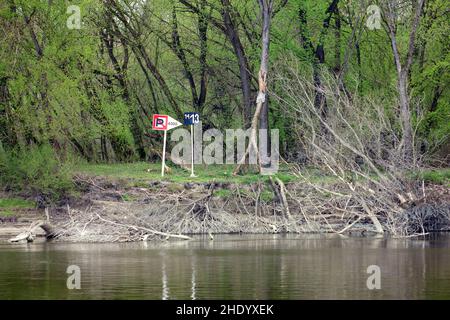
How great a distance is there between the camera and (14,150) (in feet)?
122

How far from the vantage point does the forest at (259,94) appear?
111ft

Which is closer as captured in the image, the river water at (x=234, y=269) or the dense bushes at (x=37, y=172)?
the river water at (x=234, y=269)

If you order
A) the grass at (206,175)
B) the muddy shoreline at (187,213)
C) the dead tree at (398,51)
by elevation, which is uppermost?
the dead tree at (398,51)

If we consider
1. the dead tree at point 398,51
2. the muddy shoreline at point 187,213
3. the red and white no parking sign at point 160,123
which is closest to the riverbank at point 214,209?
the muddy shoreline at point 187,213

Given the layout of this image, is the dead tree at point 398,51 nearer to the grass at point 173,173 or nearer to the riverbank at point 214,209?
the riverbank at point 214,209

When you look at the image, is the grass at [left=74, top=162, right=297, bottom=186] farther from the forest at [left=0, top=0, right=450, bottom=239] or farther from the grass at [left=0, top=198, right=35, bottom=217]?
the grass at [left=0, top=198, right=35, bottom=217]

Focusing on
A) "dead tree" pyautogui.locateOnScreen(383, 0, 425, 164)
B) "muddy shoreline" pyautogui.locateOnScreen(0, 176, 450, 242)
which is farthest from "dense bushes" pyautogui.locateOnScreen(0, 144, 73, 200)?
"dead tree" pyautogui.locateOnScreen(383, 0, 425, 164)

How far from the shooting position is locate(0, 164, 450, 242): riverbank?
3178 centimetres

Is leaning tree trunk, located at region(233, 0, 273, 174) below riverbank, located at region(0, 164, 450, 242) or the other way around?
the other way around

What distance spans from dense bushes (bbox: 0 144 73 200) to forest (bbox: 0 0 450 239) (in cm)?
7

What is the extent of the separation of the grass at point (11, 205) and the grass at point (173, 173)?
2284mm

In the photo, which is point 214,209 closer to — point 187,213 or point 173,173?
point 187,213
